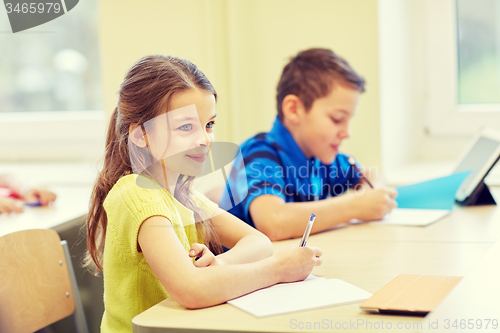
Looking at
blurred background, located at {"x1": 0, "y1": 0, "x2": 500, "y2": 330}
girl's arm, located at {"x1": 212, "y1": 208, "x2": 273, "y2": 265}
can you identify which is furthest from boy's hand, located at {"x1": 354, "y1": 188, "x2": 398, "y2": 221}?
blurred background, located at {"x1": 0, "y1": 0, "x2": 500, "y2": 330}

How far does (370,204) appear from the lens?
1.22m

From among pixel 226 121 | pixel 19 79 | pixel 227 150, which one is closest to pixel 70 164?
pixel 19 79

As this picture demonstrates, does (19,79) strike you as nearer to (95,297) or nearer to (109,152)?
(95,297)

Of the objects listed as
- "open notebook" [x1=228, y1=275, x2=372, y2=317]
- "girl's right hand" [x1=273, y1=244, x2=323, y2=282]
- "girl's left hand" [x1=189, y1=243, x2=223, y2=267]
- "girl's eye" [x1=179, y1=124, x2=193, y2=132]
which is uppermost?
"girl's eye" [x1=179, y1=124, x2=193, y2=132]

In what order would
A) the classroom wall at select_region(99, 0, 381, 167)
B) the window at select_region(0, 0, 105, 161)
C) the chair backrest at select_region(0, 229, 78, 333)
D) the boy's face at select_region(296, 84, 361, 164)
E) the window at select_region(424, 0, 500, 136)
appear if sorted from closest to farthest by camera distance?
the chair backrest at select_region(0, 229, 78, 333)
the boy's face at select_region(296, 84, 361, 164)
the classroom wall at select_region(99, 0, 381, 167)
the window at select_region(424, 0, 500, 136)
the window at select_region(0, 0, 105, 161)

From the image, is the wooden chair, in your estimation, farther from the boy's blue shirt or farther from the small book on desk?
the small book on desk

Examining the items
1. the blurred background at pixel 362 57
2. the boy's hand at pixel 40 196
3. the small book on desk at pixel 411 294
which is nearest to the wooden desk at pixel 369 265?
the small book on desk at pixel 411 294

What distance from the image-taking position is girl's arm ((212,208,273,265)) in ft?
2.75

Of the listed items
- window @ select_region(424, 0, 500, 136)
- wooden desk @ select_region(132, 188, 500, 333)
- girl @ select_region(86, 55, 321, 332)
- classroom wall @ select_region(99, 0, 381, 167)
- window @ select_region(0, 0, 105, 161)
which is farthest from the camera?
window @ select_region(0, 0, 105, 161)

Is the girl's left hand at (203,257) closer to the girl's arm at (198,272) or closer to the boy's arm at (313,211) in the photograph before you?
the girl's arm at (198,272)

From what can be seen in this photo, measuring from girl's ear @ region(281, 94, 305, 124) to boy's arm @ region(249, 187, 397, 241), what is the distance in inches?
9.9

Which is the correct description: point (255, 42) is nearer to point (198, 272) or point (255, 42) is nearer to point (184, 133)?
point (184, 133)

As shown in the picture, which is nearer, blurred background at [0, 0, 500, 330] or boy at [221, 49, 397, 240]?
boy at [221, 49, 397, 240]

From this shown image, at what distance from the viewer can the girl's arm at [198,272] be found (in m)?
0.67
